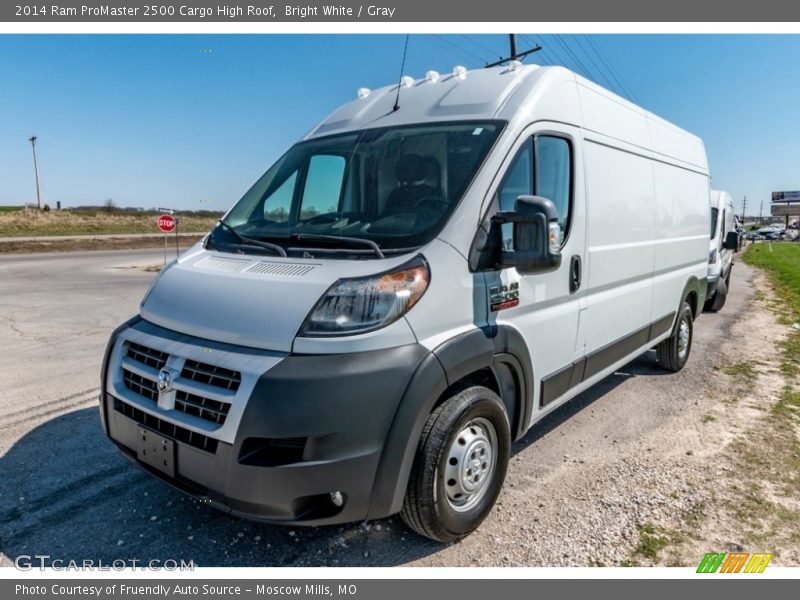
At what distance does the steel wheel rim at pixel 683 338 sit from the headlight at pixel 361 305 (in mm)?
4792

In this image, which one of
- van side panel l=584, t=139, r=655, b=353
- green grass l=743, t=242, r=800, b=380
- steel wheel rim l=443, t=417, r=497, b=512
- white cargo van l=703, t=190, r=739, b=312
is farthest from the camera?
white cargo van l=703, t=190, r=739, b=312

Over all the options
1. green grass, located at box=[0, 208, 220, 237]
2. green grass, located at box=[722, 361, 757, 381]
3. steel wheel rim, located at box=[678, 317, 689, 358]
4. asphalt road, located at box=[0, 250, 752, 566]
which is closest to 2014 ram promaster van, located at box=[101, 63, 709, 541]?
asphalt road, located at box=[0, 250, 752, 566]

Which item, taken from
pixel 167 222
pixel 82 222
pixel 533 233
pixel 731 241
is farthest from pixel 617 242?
pixel 82 222

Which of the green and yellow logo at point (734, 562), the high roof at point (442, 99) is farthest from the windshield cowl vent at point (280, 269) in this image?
the green and yellow logo at point (734, 562)

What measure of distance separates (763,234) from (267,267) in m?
88.8

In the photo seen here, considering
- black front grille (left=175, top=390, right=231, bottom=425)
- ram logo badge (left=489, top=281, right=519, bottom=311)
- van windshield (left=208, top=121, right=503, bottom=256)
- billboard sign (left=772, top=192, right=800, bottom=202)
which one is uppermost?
billboard sign (left=772, top=192, right=800, bottom=202)

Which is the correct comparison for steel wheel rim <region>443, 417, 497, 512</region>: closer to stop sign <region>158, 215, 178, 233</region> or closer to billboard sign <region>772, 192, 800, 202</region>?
stop sign <region>158, 215, 178, 233</region>

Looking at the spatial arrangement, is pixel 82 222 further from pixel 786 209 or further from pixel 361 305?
pixel 786 209

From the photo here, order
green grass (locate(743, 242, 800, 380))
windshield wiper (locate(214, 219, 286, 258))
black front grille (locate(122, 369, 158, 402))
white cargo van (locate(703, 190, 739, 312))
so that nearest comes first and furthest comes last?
black front grille (locate(122, 369, 158, 402)), windshield wiper (locate(214, 219, 286, 258)), green grass (locate(743, 242, 800, 380)), white cargo van (locate(703, 190, 739, 312))

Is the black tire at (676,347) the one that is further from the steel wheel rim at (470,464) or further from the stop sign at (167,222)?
the stop sign at (167,222)

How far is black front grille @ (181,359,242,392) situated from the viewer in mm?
2352

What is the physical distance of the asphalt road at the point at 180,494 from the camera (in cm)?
279

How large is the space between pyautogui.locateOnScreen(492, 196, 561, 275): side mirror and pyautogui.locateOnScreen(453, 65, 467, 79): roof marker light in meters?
1.31

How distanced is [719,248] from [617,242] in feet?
27.7
